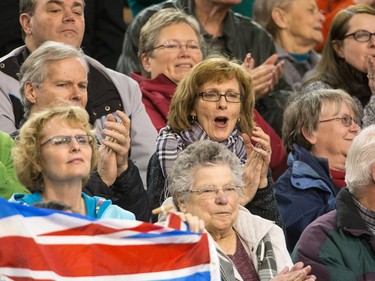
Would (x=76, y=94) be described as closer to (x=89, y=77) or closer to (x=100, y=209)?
(x=89, y=77)

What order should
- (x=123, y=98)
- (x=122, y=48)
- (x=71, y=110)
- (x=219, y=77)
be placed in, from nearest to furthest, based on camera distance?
(x=71, y=110) < (x=219, y=77) < (x=123, y=98) < (x=122, y=48)

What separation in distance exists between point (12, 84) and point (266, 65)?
2113mm

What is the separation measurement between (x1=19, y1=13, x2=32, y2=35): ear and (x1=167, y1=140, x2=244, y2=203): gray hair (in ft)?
6.31

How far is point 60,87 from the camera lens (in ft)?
24.3

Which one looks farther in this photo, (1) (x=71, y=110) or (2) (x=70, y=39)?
(2) (x=70, y=39)

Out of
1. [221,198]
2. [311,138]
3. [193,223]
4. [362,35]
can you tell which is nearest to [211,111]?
[311,138]

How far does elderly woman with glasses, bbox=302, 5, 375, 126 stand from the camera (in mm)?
9258

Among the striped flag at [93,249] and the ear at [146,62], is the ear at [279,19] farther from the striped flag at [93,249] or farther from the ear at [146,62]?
the striped flag at [93,249]

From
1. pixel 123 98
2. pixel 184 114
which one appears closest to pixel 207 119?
pixel 184 114

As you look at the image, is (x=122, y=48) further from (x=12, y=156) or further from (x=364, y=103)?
(x=12, y=156)

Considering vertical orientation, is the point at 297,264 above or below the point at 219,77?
below

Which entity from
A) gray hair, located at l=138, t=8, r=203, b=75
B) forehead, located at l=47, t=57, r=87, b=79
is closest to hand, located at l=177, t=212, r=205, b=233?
forehead, located at l=47, t=57, r=87, b=79

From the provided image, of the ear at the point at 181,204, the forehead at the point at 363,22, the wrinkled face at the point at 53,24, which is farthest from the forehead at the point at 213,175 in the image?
the forehead at the point at 363,22

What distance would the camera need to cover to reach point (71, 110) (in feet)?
20.8
